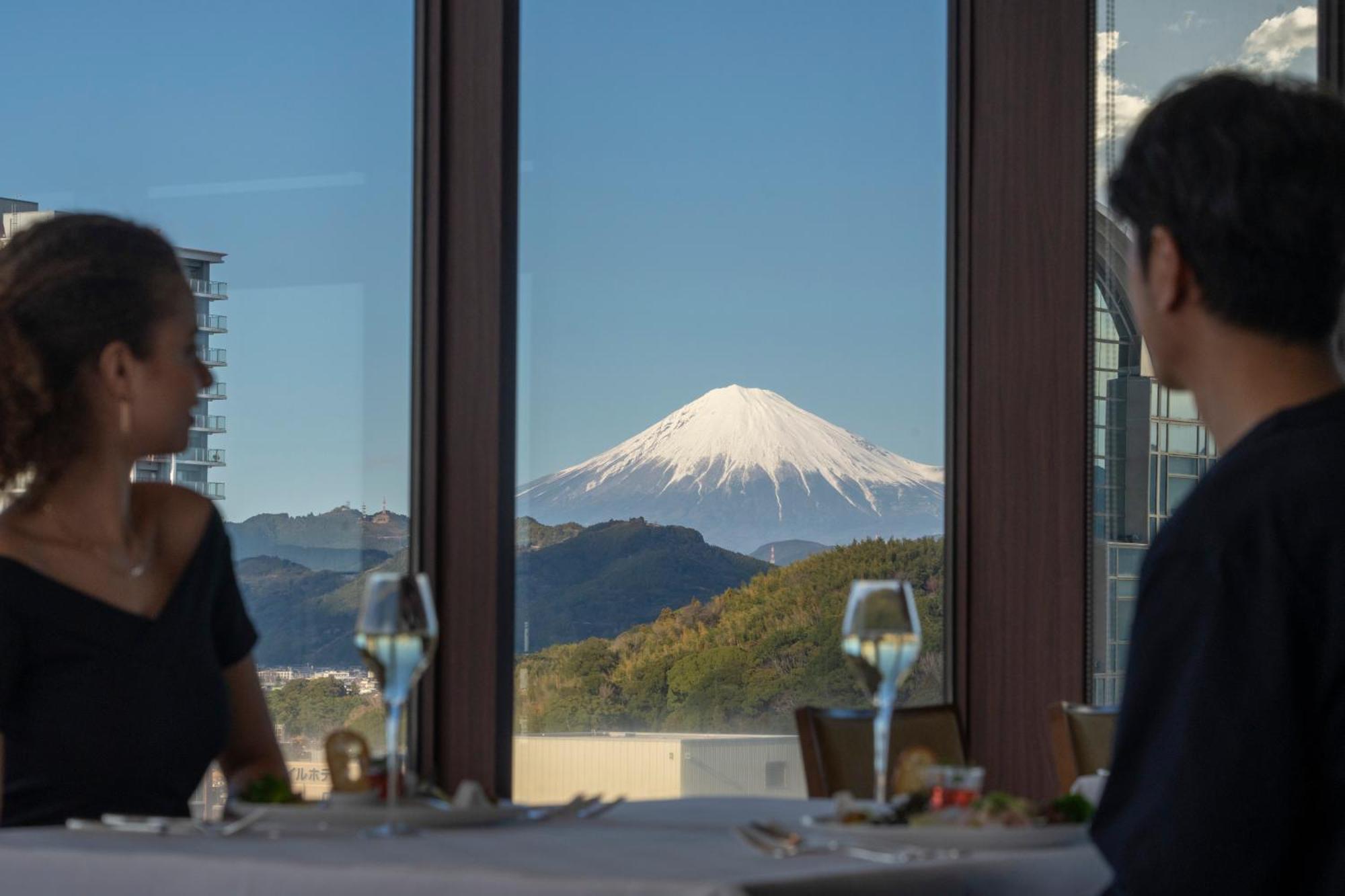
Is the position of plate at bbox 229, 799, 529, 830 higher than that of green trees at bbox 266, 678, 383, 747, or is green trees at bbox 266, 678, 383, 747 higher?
plate at bbox 229, 799, 529, 830

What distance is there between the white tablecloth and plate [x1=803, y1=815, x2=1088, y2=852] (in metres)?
0.01

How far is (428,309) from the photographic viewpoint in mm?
3576

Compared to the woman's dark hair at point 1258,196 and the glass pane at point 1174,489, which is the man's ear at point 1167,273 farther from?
the glass pane at point 1174,489

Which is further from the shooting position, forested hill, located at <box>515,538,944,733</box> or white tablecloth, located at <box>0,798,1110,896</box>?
forested hill, located at <box>515,538,944,733</box>

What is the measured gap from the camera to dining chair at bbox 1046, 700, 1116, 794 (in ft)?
9.52

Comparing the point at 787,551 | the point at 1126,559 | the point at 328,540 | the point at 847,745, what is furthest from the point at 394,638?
the point at 1126,559

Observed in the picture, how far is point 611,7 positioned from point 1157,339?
9.57ft

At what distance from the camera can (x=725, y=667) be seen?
3736 mm

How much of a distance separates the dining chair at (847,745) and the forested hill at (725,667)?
989 millimetres

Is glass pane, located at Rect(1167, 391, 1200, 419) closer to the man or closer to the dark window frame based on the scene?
the dark window frame

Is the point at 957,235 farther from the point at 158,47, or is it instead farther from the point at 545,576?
the point at 158,47

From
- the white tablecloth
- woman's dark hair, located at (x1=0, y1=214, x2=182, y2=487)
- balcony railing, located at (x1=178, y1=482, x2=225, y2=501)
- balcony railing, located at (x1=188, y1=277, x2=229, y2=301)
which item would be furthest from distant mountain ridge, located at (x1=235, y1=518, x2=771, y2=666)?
the white tablecloth

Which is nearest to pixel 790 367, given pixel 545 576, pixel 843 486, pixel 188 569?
pixel 843 486

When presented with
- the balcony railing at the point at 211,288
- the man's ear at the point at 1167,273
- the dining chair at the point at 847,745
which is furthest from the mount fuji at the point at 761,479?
the man's ear at the point at 1167,273
